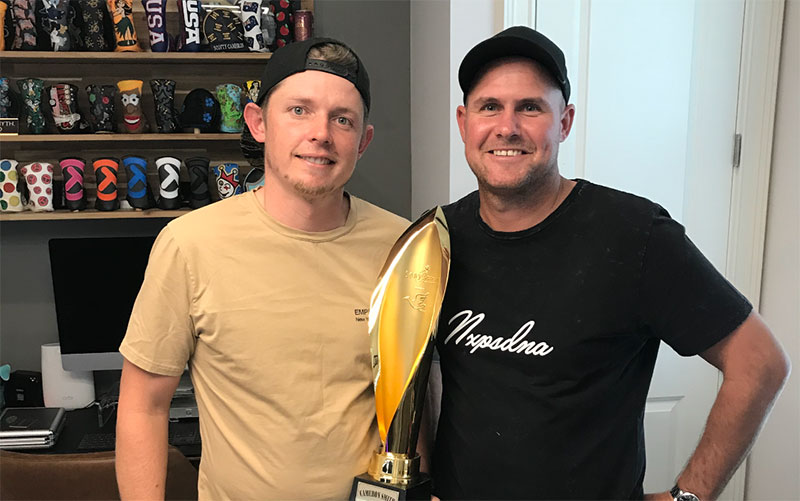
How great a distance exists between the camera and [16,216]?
87.4 inches

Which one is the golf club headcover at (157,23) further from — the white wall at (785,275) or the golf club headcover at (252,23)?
the white wall at (785,275)

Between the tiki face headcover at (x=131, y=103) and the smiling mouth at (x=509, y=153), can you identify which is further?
the tiki face headcover at (x=131, y=103)

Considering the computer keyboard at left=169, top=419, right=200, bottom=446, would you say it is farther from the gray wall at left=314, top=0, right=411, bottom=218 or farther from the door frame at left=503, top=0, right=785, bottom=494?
the door frame at left=503, top=0, right=785, bottom=494

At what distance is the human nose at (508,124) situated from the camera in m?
1.18

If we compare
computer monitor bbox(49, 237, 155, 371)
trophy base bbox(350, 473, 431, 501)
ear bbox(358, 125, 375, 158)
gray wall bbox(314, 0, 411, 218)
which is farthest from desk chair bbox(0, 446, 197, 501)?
gray wall bbox(314, 0, 411, 218)

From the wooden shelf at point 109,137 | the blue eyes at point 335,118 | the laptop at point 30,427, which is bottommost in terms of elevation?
the laptop at point 30,427

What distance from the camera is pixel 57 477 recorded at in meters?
1.62

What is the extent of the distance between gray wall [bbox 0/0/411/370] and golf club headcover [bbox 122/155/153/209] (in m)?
0.23

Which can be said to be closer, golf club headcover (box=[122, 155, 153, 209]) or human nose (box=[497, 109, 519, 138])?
human nose (box=[497, 109, 519, 138])

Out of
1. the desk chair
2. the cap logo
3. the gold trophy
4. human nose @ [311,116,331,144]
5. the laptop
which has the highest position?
the cap logo

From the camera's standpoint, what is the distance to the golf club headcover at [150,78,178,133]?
7.32 ft

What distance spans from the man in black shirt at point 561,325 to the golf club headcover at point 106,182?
4.97 ft

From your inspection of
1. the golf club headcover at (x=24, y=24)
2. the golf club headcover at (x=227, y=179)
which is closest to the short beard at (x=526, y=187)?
the golf club headcover at (x=227, y=179)

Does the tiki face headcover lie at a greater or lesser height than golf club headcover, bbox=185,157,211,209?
greater
